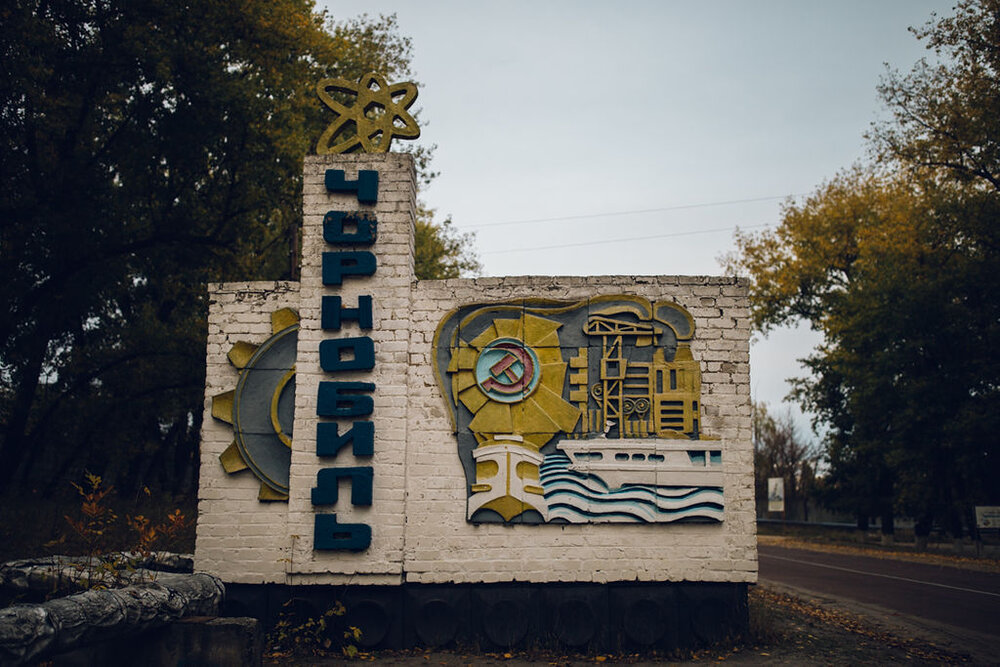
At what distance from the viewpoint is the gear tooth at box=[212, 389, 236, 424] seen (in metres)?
9.26

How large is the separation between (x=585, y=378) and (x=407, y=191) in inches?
120

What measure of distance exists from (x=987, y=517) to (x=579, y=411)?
750 inches

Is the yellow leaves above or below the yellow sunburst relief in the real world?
above

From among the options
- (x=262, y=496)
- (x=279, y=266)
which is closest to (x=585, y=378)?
(x=262, y=496)

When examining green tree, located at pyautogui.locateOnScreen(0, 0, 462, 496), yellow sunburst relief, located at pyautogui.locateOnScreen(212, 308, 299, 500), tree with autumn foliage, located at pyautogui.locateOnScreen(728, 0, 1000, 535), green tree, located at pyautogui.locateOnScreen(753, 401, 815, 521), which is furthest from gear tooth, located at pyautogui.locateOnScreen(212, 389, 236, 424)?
green tree, located at pyautogui.locateOnScreen(753, 401, 815, 521)

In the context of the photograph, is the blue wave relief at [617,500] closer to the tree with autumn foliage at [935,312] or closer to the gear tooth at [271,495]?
the gear tooth at [271,495]

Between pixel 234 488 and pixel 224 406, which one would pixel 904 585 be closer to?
pixel 234 488

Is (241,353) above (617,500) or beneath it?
above

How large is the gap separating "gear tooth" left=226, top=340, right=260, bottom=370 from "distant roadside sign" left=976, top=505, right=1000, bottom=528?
70.3ft

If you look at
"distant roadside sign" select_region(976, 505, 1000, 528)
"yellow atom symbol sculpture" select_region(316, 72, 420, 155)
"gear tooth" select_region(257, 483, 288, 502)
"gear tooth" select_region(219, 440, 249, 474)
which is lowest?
"distant roadside sign" select_region(976, 505, 1000, 528)

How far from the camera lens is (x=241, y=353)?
30.9 feet

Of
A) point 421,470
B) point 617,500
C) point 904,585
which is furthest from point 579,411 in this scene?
point 904,585

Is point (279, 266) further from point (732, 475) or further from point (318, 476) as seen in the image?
point (732, 475)

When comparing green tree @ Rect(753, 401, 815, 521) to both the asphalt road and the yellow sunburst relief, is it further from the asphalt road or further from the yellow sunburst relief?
the yellow sunburst relief
